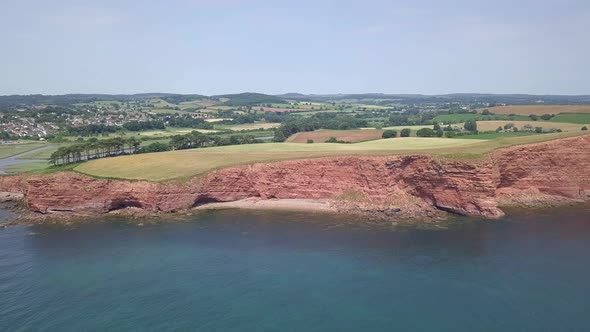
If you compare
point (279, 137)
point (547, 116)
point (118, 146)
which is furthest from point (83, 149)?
point (547, 116)

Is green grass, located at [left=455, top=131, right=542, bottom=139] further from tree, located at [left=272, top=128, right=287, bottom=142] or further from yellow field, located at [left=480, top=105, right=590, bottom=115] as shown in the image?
yellow field, located at [left=480, top=105, right=590, bottom=115]

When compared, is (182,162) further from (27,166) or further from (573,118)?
(573,118)

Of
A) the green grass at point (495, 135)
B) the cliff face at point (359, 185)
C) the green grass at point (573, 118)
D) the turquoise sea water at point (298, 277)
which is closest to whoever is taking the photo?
the turquoise sea water at point (298, 277)

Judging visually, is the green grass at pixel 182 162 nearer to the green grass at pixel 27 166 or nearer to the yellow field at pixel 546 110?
the green grass at pixel 27 166

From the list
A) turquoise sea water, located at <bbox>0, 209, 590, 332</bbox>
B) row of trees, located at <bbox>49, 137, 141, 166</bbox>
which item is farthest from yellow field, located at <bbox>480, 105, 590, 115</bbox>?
row of trees, located at <bbox>49, 137, 141, 166</bbox>

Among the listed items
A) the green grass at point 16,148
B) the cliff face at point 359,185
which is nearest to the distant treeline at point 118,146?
the cliff face at point 359,185

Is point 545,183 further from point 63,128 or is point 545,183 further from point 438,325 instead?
point 63,128
